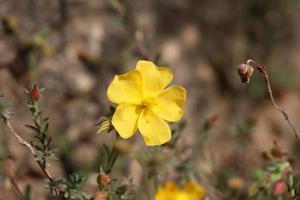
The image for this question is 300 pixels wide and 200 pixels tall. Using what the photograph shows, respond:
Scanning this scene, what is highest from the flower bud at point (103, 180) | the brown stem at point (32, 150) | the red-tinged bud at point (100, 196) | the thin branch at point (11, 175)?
the brown stem at point (32, 150)

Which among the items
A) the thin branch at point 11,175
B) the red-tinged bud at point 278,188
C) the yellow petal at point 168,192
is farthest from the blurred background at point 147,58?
the red-tinged bud at point 278,188

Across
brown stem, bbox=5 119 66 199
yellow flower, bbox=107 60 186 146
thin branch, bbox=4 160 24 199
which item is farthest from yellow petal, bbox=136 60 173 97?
thin branch, bbox=4 160 24 199

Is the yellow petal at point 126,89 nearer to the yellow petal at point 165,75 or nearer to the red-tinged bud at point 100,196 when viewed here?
the yellow petal at point 165,75

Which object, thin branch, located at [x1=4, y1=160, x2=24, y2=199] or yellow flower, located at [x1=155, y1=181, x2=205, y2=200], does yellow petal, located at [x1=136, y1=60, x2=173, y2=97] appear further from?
thin branch, located at [x1=4, y1=160, x2=24, y2=199]

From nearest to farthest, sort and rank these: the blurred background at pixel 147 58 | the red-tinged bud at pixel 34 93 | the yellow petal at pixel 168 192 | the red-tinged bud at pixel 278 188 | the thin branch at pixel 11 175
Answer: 1. the red-tinged bud at pixel 34 93
2. the red-tinged bud at pixel 278 188
3. the thin branch at pixel 11 175
4. the yellow petal at pixel 168 192
5. the blurred background at pixel 147 58

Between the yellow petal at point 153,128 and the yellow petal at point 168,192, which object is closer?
the yellow petal at point 153,128

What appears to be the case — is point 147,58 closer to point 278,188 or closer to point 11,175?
point 11,175

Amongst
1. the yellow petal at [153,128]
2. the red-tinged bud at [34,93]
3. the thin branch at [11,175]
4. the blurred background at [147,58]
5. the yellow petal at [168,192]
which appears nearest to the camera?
the red-tinged bud at [34,93]

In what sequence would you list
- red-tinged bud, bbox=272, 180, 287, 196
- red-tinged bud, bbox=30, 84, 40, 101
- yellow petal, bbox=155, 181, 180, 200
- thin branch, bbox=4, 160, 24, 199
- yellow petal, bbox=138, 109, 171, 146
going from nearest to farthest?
1. red-tinged bud, bbox=30, 84, 40, 101
2. yellow petal, bbox=138, 109, 171, 146
3. red-tinged bud, bbox=272, 180, 287, 196
4. thin branch, bbox=4, 160, 24, 199
5. yellow petal, bbox=155, 181, 180, 200
